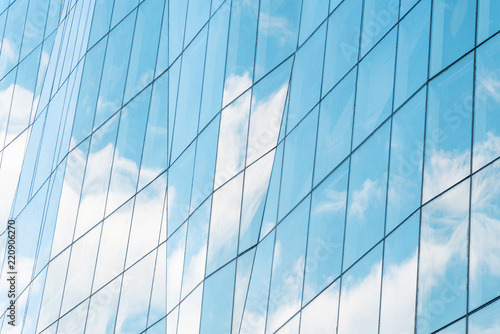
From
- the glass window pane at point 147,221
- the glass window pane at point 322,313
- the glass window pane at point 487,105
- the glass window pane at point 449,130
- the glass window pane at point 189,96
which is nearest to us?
the glass window pane at point 487,105

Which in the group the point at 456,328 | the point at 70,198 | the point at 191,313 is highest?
the point at 70,198

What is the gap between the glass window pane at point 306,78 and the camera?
91.5ft

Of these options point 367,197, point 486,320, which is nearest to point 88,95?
point 367,197

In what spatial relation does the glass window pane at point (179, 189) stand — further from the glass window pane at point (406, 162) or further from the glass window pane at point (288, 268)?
the glass window pane at point (406, 162)

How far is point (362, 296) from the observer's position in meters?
21.2

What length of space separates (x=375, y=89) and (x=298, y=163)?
4.39 meters

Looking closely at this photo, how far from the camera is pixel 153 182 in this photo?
36062 millimetres

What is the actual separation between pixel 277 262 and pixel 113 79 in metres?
17.6

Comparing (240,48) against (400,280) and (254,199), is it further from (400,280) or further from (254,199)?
(400,280)

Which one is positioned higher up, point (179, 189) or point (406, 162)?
point (179, 189)

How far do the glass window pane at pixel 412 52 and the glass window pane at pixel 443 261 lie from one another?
12.9 feet

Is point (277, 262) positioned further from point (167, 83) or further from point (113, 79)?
point (113, 79)

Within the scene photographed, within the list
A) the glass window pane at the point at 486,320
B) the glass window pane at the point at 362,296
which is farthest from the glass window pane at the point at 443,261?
the glass window pane at the point at 362,296

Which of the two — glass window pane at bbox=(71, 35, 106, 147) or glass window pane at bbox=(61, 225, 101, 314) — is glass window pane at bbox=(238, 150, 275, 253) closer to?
glass window pane at bbox=(61, 225, 101, 314)
